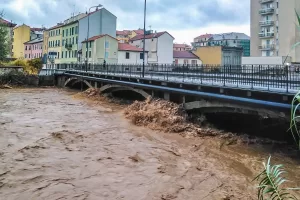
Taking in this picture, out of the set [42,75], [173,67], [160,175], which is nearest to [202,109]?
[173,67]

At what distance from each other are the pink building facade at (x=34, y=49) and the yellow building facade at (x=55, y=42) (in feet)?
18.9

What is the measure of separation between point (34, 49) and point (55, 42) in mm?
14898

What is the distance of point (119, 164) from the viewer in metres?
8.74

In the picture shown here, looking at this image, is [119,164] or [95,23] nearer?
[119,164]

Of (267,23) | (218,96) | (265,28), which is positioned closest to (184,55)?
(265,28)

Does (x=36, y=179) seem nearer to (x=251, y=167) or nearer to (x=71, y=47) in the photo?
(x=251, y=167)

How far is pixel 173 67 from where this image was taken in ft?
59.4

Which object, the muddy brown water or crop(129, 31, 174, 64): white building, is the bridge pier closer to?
the muddy brown water

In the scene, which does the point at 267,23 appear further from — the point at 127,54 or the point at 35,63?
the point at 35,63

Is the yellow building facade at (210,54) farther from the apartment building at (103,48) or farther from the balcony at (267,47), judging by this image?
the apartment building at (103,48)

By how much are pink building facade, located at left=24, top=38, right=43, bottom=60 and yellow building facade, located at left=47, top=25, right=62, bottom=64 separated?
5.76 metres

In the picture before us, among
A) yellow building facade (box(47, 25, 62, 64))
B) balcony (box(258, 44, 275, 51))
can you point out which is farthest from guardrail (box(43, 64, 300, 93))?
yellow building facade (box(47, 25, 62, 64))

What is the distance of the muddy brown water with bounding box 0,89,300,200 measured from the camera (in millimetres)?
6715

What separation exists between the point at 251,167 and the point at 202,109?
5.30m
